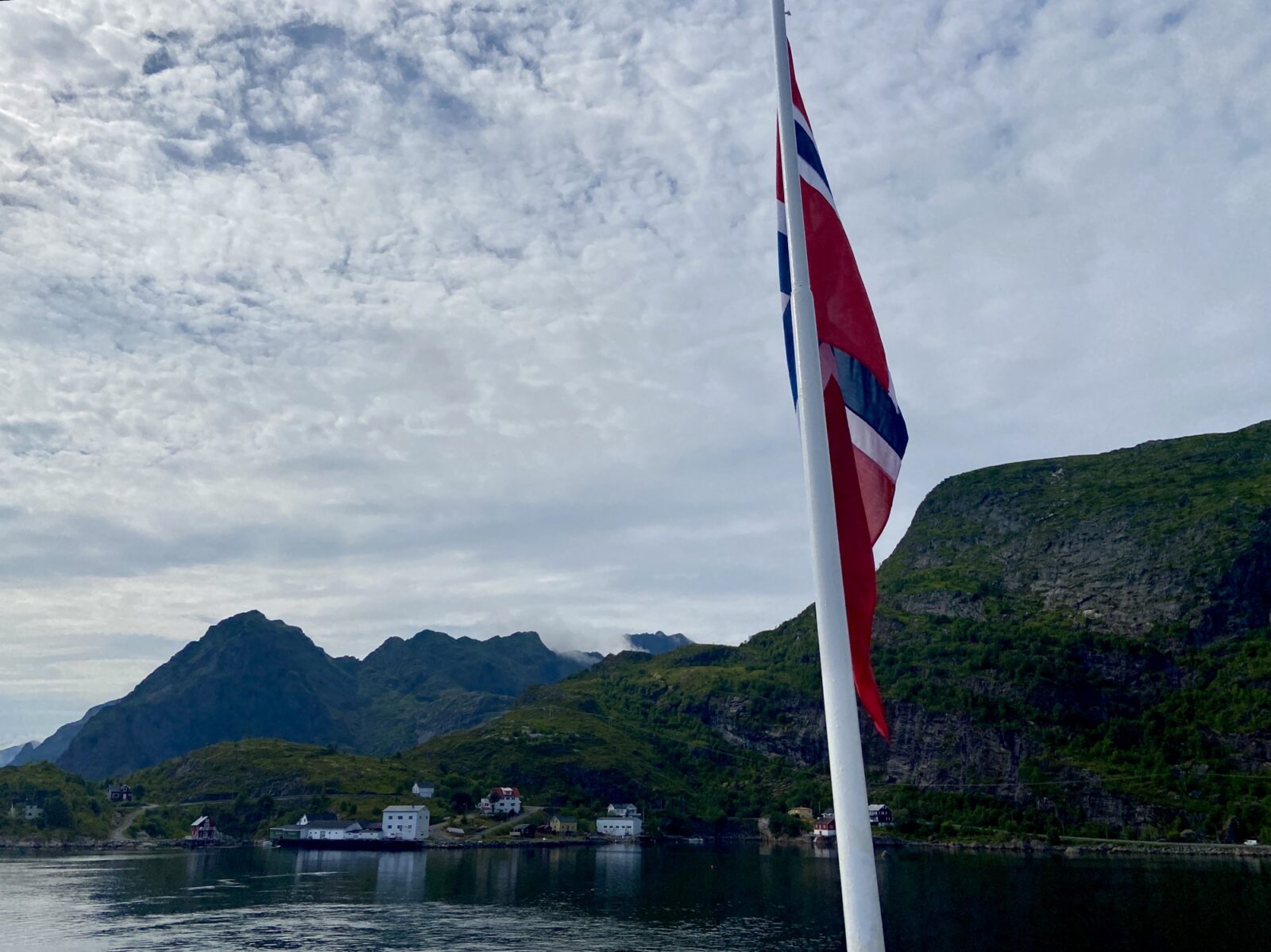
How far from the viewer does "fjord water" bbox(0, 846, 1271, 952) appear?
7356 cm

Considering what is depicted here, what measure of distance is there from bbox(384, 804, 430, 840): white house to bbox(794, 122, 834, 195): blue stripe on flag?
19122 cm

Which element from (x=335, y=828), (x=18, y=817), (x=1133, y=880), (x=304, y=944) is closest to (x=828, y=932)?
(x=304, y=944)

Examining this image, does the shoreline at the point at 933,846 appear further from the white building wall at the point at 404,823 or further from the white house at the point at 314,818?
the white house at the point at 314,818

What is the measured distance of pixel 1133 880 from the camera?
116250mm

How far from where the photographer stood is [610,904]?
324 feet

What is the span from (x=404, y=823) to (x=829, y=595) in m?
193

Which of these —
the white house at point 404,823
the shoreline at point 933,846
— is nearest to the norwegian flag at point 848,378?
the shoreline at point 933,846

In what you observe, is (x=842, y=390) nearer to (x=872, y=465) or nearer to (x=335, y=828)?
(x=872, y=465)

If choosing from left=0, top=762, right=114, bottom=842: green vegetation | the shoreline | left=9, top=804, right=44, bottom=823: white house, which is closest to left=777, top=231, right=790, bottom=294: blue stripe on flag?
the shoreline

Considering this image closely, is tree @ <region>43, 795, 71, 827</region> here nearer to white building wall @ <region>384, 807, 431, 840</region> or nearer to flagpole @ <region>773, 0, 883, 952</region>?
white building wall @ <region>384, 807, 431, 840</region>

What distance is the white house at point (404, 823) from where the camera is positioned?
184875mm

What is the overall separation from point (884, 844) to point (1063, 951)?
131788 mm

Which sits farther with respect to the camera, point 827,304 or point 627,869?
point 627,869

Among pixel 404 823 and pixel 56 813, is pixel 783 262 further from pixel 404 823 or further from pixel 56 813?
pixel 56 813
